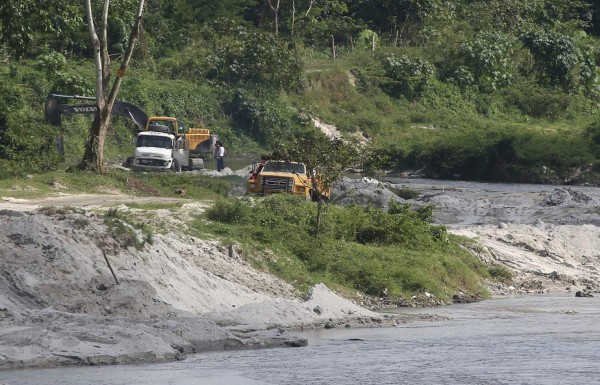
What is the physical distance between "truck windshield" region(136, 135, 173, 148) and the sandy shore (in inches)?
817

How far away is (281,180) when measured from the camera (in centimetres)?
3956

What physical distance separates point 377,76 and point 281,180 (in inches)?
1576

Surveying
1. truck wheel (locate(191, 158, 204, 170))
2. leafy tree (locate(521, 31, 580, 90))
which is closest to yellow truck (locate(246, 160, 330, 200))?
truck wheel (locate(191, 158, 204, 170))

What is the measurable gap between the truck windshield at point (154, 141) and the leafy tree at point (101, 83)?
13.9 m

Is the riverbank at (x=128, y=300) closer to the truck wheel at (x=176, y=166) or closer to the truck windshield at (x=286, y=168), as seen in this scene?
the truck windshield at (x=286, y=168)

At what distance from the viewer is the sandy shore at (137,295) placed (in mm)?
19875

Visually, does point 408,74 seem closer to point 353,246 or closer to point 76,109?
point 76,109

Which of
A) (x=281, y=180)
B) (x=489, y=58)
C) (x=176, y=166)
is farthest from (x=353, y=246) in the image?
(x=489, y=58)

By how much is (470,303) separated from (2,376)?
1347 centimetres

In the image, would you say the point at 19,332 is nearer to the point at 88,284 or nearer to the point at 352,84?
the point at 88,284

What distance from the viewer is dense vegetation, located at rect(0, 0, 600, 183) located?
6525 centimetres

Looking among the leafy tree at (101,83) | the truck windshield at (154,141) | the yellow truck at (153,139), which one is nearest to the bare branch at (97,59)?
the leafy tree at (101,83)

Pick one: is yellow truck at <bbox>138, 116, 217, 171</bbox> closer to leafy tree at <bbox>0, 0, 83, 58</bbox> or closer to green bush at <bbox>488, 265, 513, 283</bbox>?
leafy tree at <bbox>0, 0, 83, 58</bbox>

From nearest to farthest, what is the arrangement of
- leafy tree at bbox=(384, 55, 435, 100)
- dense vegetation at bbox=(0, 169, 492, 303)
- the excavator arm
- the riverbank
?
the riverbank → dense vegetation at bbox=(0, 169, 492, 303) → the excavator arm → leafy tree at bbox=(384, 55, 435, 100)
